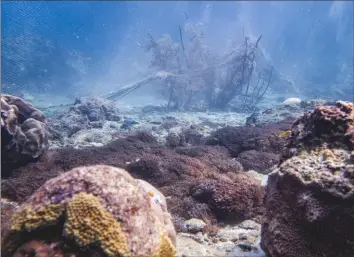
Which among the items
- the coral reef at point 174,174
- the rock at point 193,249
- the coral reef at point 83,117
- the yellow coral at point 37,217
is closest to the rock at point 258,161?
the coral reef at point 174,174

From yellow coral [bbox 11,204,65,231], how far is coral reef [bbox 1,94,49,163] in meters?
3.37

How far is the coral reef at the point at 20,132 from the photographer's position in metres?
5.18

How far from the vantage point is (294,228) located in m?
2.63

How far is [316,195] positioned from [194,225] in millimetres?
1729

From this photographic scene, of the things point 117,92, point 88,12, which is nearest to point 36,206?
point 117,92

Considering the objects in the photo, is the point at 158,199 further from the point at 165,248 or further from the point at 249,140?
the point at 249,140

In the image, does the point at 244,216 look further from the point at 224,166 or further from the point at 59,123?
the point at 59,123

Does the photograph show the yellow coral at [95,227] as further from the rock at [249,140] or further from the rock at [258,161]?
the rock at [249,140]

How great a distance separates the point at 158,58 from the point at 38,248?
69.0ft

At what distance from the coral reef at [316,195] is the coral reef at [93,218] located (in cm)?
118

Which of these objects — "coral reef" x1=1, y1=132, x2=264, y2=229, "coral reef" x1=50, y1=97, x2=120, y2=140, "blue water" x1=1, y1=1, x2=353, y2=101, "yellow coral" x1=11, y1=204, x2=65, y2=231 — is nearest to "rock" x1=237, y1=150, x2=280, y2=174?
"coral reef" x1=1, y1=132, x2=264, y2=229

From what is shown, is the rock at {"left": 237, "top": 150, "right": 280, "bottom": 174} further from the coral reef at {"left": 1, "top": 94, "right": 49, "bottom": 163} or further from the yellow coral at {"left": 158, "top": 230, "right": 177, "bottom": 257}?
the coral reef at {"left": 1, "top": 94, "right": 49, "bottom": 163}

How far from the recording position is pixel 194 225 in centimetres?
368

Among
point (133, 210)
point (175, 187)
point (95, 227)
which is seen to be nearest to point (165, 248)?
point (133, 210)
